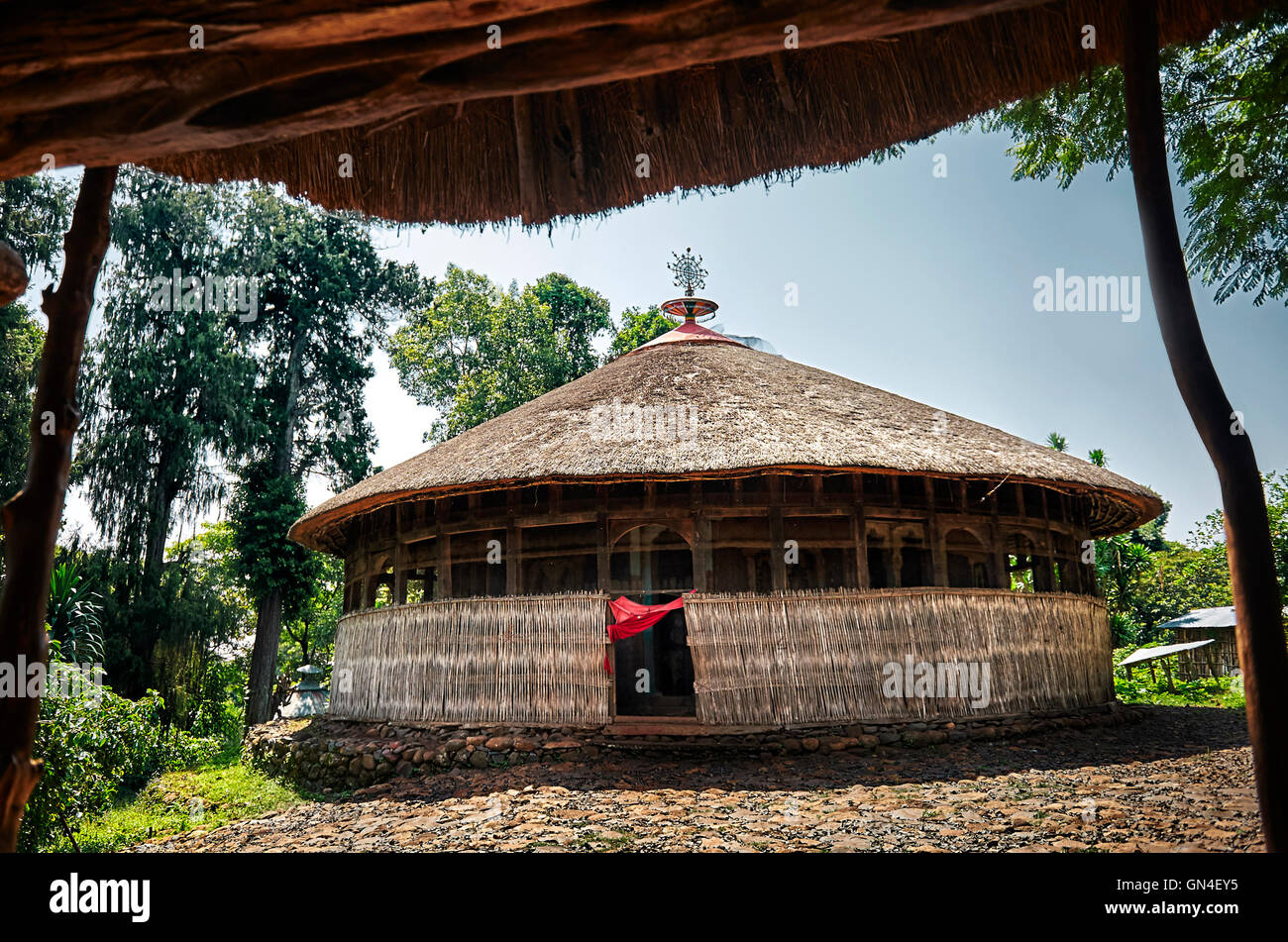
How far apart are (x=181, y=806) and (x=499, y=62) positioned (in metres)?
14.0

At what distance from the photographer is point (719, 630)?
10625 millimetres

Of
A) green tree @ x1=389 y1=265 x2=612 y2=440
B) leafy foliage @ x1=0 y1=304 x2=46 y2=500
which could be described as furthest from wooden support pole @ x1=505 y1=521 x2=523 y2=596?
green tree @ x1=389 y1=265 x2=612 y2=440

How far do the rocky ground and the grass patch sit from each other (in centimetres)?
220

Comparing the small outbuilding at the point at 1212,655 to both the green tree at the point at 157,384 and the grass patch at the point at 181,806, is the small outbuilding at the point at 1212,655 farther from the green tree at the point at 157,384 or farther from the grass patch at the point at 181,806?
the green tree at the point at 157,384

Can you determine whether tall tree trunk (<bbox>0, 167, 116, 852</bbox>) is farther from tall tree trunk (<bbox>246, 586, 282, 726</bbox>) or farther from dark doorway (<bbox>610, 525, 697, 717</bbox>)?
tall tree trunk (<bbox>246, 586, 282, 726</bbox>)

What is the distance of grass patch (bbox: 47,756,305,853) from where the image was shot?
36.0 feet

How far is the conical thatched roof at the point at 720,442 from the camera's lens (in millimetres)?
11070

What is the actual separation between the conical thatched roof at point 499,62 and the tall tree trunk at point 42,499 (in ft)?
2.62

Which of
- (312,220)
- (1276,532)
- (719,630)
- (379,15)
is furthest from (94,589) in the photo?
(1276,532)

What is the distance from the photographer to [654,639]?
13984 millimetres

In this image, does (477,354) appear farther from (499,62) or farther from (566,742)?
(499,62)

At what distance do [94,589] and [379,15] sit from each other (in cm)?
2260

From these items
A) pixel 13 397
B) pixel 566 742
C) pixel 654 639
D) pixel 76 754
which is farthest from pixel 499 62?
pixel 13 397
